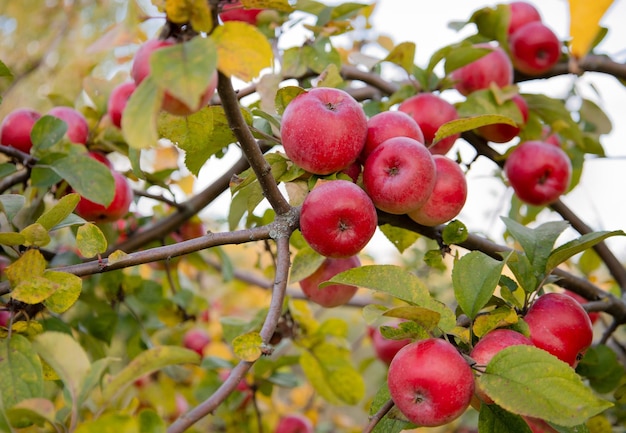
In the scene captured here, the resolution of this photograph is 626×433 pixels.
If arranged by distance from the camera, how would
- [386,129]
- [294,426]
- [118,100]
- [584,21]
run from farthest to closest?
[294,426], [118,100], [386,129], [584,21]

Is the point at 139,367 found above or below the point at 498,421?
above

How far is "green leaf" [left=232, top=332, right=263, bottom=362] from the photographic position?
0.58 meters

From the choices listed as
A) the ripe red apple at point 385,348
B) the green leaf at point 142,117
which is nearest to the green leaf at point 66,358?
the green leaf at point 142,117

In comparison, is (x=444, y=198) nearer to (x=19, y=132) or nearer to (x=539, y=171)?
(x=539, y=171)

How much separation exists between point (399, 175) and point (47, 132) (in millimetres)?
564

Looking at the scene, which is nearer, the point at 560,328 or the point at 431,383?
the point at 431,383

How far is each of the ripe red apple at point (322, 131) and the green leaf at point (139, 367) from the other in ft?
0.92

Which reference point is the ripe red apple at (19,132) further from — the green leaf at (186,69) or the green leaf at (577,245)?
the green leaf at (577,245)

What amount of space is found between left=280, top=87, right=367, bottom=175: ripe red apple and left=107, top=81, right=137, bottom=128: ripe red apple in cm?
43

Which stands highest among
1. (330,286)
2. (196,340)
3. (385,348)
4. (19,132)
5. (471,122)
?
(471,122)

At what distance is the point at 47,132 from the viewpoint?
93 centimetres

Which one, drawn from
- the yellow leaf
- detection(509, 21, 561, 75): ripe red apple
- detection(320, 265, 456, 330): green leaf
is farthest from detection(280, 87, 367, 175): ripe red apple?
detection(509, 21, 561, 75): ripe red apple

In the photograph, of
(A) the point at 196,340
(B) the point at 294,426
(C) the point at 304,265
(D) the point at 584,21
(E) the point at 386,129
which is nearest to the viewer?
(D) the point at 584,21

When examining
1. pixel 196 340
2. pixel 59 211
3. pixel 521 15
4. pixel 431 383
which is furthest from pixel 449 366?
pixel 196 340
